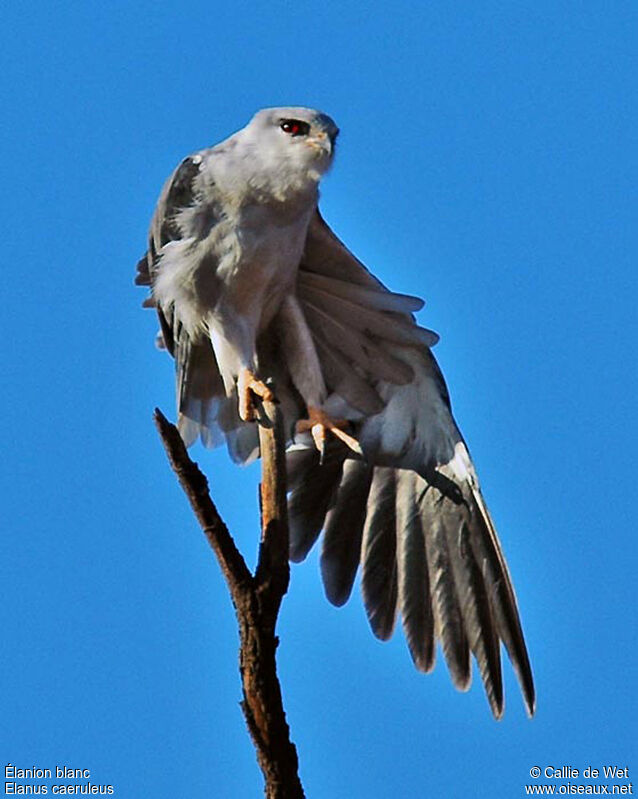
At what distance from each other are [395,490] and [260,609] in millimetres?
2560

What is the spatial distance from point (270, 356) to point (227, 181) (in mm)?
916

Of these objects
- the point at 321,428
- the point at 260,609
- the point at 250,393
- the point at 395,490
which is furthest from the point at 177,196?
the point at 260,609

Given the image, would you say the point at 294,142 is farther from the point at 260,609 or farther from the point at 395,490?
the point at 260,609

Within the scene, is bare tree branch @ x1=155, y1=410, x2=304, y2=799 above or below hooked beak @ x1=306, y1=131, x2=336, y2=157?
below

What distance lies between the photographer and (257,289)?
254 inches

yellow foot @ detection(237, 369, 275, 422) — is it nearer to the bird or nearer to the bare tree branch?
the bird

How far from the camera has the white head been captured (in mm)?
6324

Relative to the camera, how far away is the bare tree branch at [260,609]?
4.59m

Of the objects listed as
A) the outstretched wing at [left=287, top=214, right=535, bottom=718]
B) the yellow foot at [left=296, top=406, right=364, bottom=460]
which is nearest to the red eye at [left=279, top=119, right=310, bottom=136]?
the outstretched wing at [left=287, top=214, right=535, bottom=718]

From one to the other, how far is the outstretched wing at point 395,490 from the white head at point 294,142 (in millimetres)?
535

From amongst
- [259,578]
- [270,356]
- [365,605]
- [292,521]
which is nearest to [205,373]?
[270,356]

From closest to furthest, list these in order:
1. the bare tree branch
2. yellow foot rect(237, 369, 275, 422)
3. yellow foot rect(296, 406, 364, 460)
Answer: the bare tree branch, yellow foot rect(237, 369, 275, 422), yellow foot rect(296, 406, 364, 460)

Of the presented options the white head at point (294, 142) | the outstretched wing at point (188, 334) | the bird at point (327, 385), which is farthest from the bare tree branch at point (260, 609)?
the white head at point (294, 142)

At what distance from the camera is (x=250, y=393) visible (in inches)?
243
